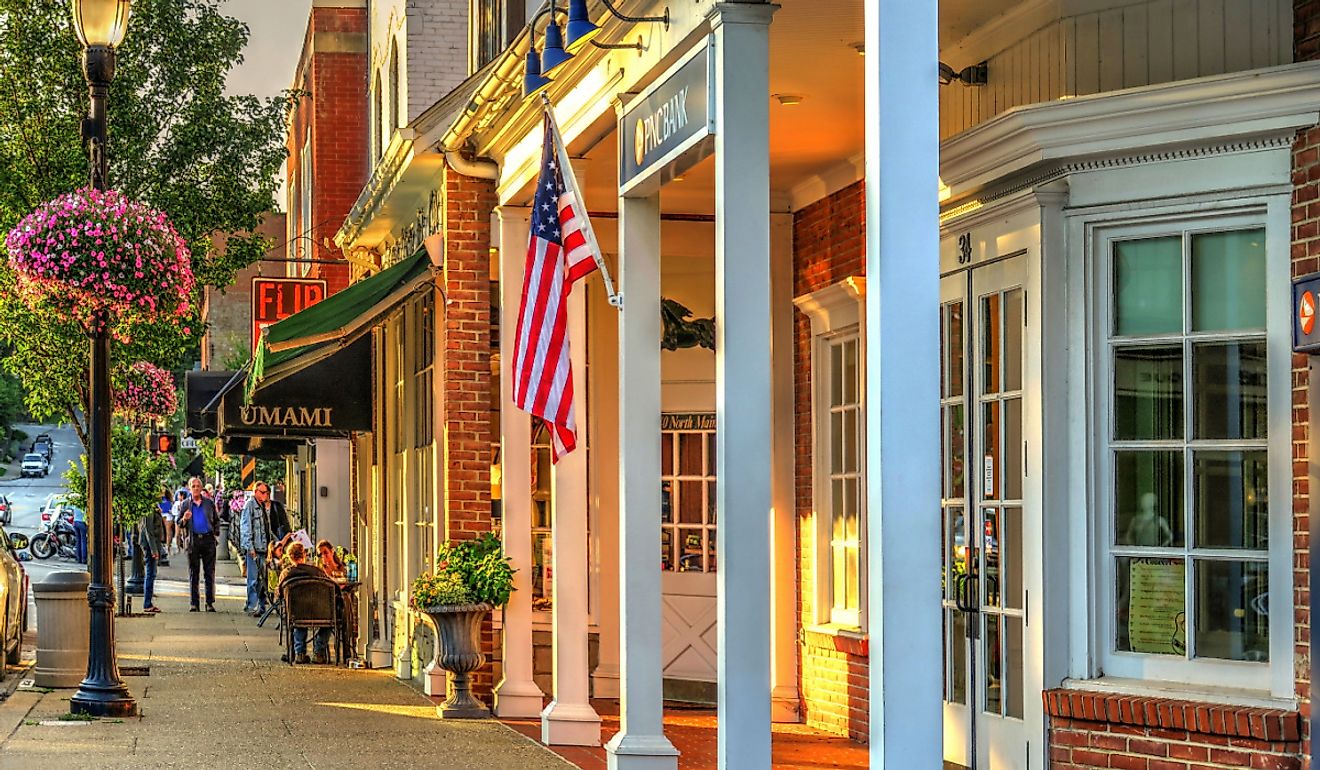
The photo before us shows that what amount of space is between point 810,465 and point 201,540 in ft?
51.3

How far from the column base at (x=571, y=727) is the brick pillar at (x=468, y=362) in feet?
7.86

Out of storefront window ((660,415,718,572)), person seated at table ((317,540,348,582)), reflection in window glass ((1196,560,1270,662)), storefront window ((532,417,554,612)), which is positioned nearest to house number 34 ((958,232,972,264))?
reflection in window glass ((1196,560,1270,662))

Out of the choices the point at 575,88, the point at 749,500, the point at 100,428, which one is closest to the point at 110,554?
the point at 100,428

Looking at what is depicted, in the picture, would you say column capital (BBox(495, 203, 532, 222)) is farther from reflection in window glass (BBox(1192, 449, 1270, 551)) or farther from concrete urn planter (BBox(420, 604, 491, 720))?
reflection in window glass (BBox(1192, 449, 1270, 551))

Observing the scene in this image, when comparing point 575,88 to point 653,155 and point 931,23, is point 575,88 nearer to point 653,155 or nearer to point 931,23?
point 653,155

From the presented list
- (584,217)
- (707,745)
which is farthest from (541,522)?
(584,217)

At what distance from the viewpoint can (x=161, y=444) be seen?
30.3m

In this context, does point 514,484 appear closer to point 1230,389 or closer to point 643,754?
point 643,754

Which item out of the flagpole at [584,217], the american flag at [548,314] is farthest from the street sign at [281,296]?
the flagpole at [584,217]

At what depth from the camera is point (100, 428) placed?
13.3m

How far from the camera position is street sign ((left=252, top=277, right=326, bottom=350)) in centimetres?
2741

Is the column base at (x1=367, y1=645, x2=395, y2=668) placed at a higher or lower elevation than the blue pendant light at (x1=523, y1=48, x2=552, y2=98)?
lower

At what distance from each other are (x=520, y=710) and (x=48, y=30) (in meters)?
9.62

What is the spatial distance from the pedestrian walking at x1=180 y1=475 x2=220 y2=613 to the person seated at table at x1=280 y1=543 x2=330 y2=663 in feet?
24.9
